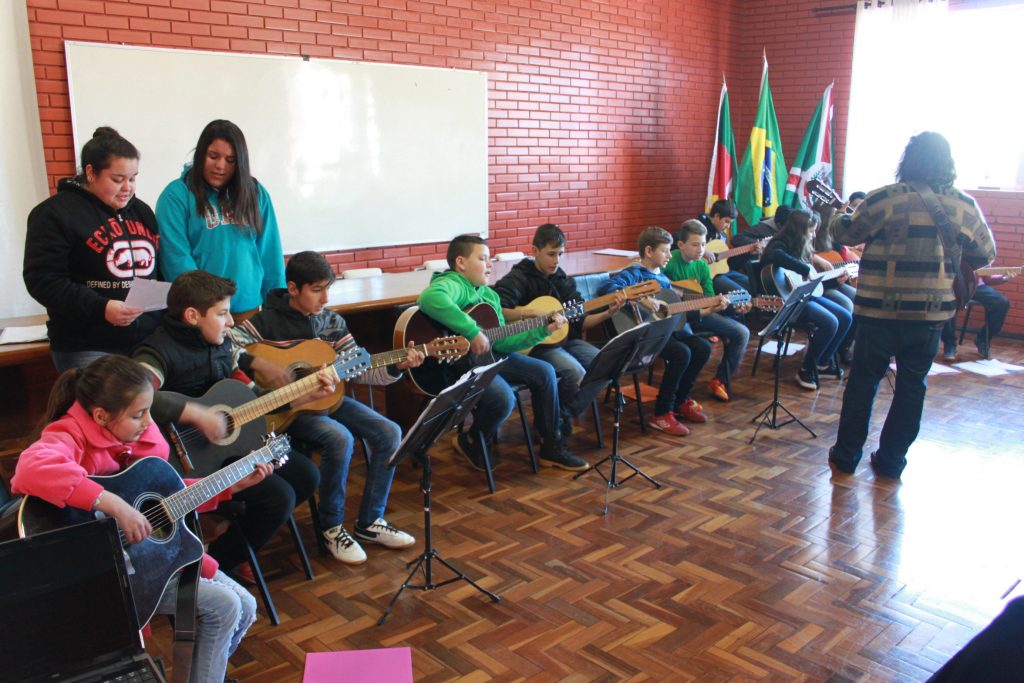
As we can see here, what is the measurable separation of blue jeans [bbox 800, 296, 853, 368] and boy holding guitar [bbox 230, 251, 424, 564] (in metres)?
3.89

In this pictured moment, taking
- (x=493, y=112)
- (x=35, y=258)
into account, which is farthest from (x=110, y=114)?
(x=493, y=112)

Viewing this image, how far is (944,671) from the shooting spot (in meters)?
1.34

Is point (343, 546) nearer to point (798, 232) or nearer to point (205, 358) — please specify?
point (205, 358)

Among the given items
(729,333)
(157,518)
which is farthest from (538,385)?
A: (157,518)

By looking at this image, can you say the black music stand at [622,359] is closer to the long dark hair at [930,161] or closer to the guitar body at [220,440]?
the long dark hair at [930,161]

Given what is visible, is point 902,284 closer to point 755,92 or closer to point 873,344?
point 873,344

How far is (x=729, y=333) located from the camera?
579cm

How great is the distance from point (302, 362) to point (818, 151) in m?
6.96

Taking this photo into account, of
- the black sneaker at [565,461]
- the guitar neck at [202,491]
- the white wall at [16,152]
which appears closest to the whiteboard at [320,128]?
the white wall at [16,152]

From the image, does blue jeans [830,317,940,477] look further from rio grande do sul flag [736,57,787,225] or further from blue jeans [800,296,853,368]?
rio grande do sul flag [736,57,787,225]

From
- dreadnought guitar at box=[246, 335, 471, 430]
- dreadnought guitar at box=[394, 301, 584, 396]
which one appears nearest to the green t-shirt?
dreadnought guitar at box=[394, 301, 584, 396]

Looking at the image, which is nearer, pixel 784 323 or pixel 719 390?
pixel 784 323

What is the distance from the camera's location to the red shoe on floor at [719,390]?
5.95 m

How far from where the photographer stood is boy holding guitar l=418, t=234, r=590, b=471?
4219mm
